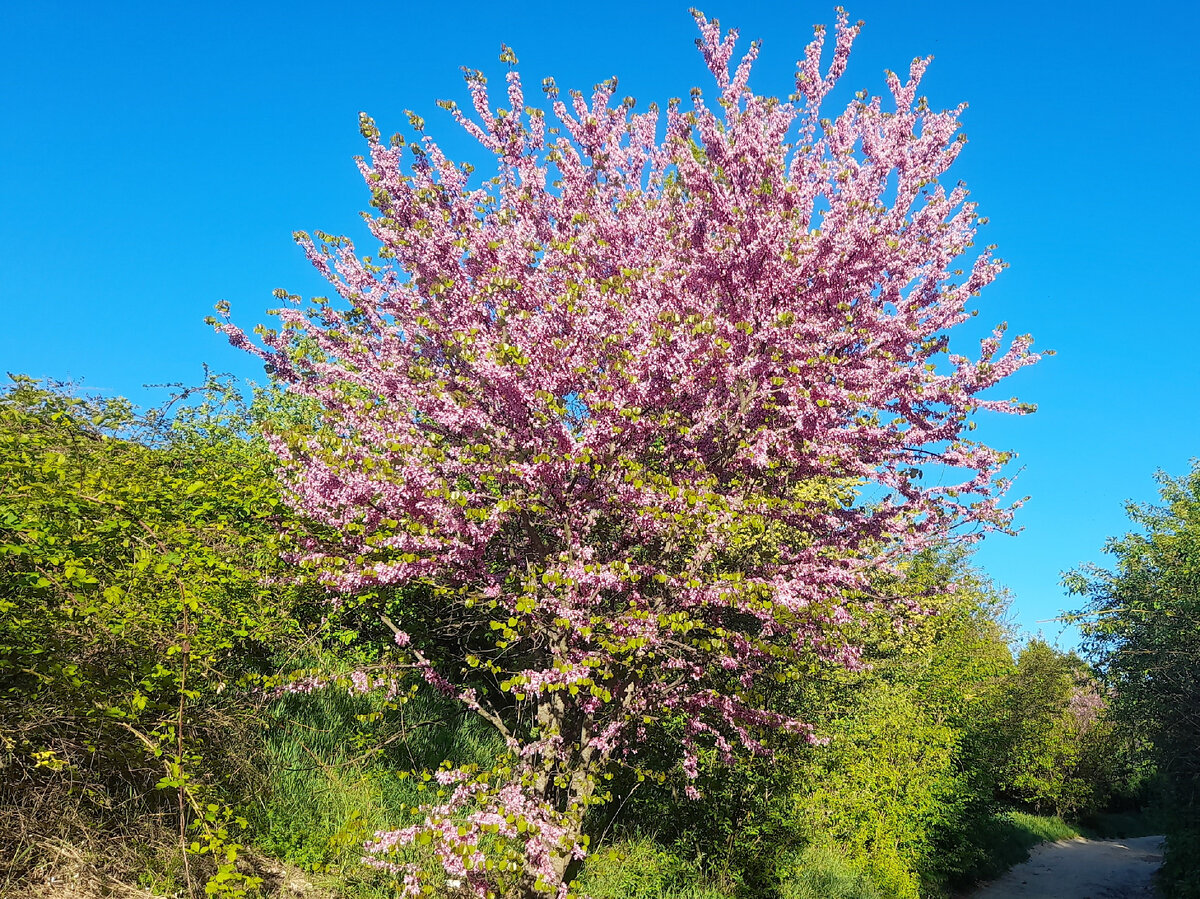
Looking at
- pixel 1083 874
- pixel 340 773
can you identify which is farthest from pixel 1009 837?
pixel 340 773

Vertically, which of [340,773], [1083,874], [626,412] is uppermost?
[626,412]

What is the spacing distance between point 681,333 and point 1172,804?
73.8 ft

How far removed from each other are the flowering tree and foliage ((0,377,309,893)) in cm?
125

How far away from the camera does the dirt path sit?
2231 centimetres

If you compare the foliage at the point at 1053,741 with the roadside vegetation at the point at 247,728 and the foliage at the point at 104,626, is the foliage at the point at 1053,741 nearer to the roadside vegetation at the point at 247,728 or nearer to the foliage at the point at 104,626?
the roadside vegetation at the point at 247,728

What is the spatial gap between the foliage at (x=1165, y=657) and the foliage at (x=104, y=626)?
17.6 meters

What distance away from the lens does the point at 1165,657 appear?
18.0 m

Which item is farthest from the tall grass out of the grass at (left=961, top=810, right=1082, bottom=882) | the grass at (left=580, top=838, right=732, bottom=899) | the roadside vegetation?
the grass at (left=961, top=810, right=1082, bottom=882)

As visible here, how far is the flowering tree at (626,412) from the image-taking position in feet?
20.9

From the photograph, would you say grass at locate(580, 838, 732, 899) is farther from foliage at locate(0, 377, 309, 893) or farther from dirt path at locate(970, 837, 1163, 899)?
dirt path at locate(970, 837, 1163, 899)

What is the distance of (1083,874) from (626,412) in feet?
95.1

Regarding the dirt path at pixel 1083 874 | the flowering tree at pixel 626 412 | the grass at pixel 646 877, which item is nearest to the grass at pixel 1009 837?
the dirt path at pixel 1083 874

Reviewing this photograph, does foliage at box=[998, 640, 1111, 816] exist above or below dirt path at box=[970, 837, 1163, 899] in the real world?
above

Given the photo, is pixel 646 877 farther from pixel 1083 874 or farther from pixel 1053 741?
pixel 1053 741
